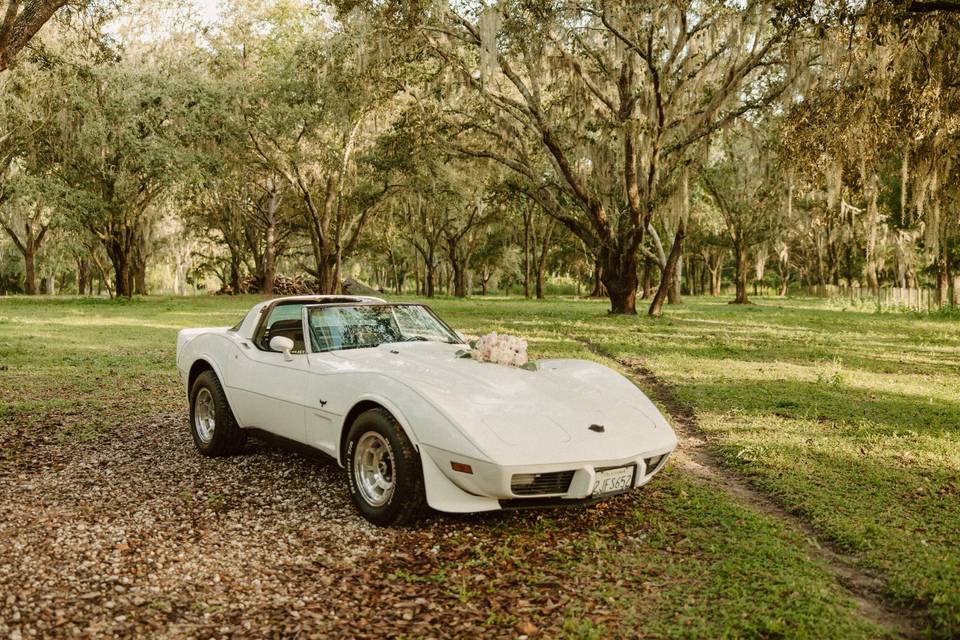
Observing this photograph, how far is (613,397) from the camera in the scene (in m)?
4.56

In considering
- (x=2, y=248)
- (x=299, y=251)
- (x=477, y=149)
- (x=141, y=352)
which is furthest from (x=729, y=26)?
(x=2, y=248)

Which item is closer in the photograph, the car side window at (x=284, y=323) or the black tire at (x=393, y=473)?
the black tire at (x=393, y=473)

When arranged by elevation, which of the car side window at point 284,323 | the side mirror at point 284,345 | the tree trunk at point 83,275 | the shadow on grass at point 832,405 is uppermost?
the tree trunk at point 83,275

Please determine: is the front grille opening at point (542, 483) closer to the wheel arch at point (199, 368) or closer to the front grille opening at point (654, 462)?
the front grille opening at point (654, 462)

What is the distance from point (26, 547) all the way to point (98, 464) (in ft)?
5.98

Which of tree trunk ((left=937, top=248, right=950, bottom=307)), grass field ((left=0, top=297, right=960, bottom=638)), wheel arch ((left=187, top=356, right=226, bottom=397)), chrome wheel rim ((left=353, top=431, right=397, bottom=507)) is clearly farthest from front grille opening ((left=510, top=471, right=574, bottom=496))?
tree trunk ((left=937, top=248, right=950, bottom=307))

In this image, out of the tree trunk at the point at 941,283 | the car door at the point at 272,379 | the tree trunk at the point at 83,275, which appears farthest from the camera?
the tree trunk at the point at 83,275

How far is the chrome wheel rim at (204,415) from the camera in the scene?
5852 millimetres

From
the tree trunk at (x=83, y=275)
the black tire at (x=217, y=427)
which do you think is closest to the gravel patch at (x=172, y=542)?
the black tire at (x=217, y=427)

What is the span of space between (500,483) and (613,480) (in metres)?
0.68

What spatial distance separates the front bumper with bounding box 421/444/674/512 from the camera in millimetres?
3662

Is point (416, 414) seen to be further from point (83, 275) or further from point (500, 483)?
point (83, 275)

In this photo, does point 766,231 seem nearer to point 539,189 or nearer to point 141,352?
point 539,189

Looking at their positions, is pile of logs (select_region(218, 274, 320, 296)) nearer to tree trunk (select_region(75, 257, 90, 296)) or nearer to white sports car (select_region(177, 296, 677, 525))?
tree trunk (select_region(75, 257, 90, 296))
